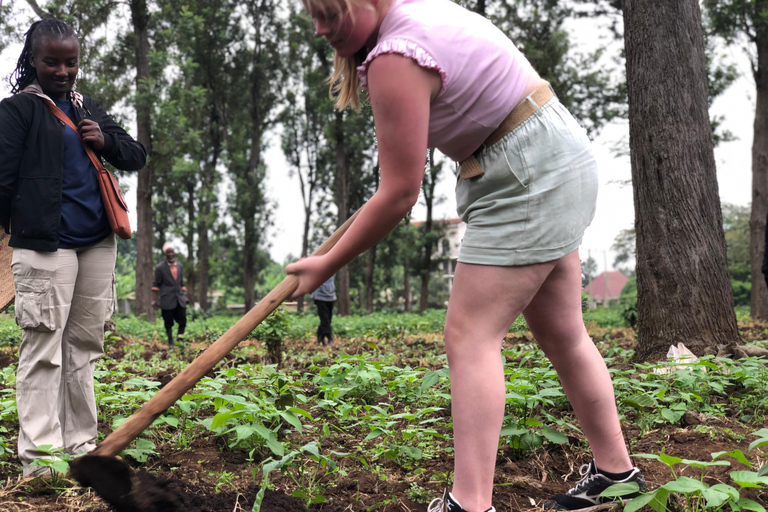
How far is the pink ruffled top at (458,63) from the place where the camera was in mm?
1685

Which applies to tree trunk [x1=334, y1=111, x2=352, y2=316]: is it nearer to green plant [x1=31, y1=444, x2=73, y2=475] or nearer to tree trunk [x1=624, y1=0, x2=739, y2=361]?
tree trunk [x1=624, y1=0, x2=739, y2=361]

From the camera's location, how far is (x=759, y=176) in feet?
45.5

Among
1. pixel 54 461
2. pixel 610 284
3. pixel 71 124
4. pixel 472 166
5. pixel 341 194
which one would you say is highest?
pixel 341 194

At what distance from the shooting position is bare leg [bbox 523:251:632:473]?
2.02 meters

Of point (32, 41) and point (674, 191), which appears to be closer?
point (32, 41)

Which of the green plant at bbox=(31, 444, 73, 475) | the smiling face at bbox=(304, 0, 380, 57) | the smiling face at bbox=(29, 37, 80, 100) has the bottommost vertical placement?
the green plant at bbox=(31, 444, 73, 475)

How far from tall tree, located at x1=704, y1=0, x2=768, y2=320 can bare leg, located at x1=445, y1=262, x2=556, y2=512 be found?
1377 cm

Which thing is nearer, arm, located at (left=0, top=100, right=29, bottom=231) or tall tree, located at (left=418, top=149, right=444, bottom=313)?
arm, located at (left=0, top=100, right=29, bottom=231)

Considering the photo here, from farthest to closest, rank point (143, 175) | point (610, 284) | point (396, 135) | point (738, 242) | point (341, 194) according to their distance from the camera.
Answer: point (610, 284) → point (738, 242) → point (341, 194) → point (143, 175) → point (396, 135)

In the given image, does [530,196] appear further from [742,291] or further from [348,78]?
[742,291]

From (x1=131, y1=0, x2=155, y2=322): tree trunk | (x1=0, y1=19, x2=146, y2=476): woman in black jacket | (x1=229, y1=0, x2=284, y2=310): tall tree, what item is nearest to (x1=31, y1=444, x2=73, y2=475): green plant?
(x1=0, y1=19, x2=146, y2=476): woman in black jacket

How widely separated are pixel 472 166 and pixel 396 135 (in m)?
0.30

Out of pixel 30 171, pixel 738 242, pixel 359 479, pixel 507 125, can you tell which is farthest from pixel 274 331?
pixel 738 242

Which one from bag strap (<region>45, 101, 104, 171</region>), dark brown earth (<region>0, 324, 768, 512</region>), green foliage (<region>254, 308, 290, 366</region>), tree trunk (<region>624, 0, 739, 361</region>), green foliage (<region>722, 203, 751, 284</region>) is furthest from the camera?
green foliage (<region>722, 203, 751, 284</region>)
